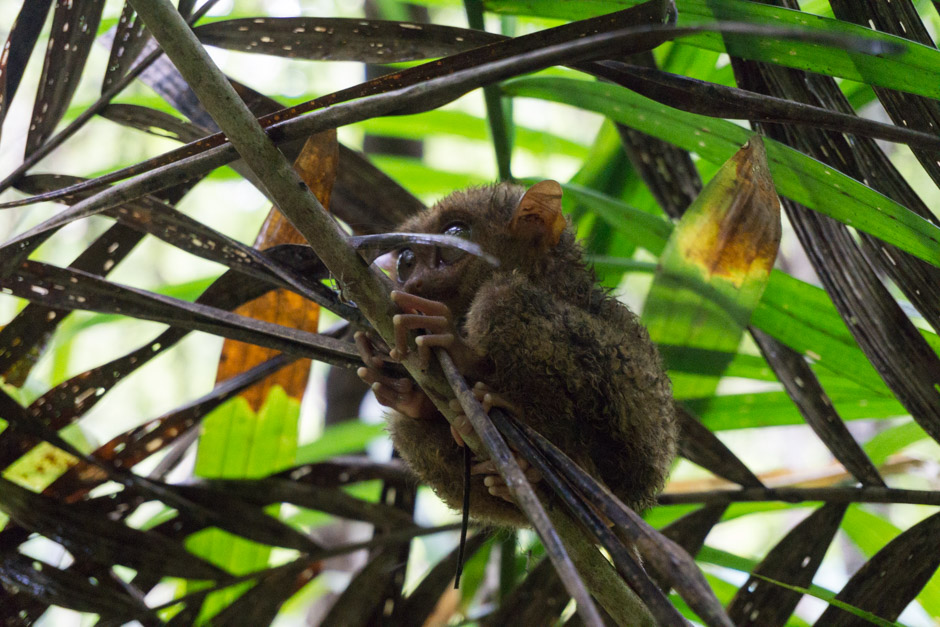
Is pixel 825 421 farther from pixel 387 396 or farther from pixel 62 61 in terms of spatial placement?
pixel 62 61

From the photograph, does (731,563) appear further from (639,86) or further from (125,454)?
(125,454)

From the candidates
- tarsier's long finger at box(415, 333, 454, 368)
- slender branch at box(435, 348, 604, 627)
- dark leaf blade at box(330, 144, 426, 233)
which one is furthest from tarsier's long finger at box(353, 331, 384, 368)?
dark leaf blade at box(330, 144, 426, 233)

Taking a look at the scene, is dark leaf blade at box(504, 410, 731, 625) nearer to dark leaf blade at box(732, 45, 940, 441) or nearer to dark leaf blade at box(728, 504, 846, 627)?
dark leaf blade at box(732, 45, 940, 441)

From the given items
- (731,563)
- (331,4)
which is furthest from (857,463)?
(331,4)

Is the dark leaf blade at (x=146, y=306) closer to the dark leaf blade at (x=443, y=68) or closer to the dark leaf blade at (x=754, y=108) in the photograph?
the dark leaf blade at (x=443, y=68)

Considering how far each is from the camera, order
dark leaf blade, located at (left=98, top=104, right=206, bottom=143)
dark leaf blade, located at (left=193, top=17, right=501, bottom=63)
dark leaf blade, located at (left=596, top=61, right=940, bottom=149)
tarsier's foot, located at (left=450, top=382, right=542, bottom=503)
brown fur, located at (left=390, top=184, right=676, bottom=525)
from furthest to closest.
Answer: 1. dark leaf blade, located at (left=98, top=104, right=206, bottom=143)
2. dark leaf blade, located at (left=193, top=17, right=501, bottom=63)
3. brown fur, located at (left=390, top=184, right=676, bottom=525)
4. tarsier's foot, located at (left=450, top=382, right=542, bottom=503)
5. dark leaf blade, located at (left=596, top=61, right=940, bottom=149)

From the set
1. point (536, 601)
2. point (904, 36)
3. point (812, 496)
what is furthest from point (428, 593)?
point (904, 36)
